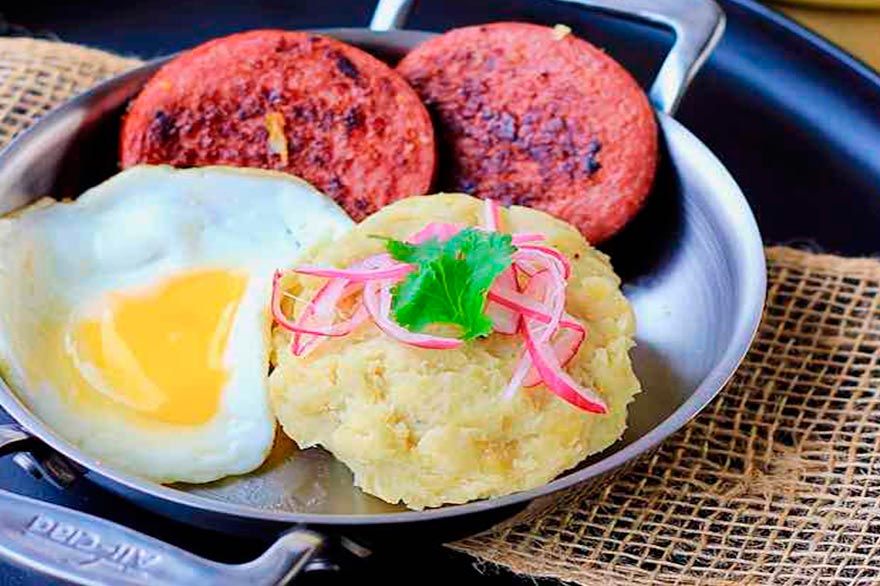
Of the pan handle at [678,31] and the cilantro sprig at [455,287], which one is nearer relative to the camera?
the cilantro sprig at [455,287]

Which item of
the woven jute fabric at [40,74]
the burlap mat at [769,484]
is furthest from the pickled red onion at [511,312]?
the woven jute fabric at [40,74]

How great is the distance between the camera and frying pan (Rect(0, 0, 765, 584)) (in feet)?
3.76

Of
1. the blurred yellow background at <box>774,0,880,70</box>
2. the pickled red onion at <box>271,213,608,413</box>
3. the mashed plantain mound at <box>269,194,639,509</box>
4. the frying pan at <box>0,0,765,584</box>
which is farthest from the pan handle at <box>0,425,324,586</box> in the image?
the blurred yellow background at <box>774,0,880,70</box>

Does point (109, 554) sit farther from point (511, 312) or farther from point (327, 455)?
point (511, 312)

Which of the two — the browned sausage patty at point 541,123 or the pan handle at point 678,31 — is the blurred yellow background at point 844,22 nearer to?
the pan handle at point 678,31

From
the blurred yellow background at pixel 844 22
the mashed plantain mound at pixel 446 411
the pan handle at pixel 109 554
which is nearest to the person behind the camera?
the pan handle at pixel 109 554

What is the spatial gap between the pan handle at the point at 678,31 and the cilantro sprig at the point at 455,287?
562 millimetres

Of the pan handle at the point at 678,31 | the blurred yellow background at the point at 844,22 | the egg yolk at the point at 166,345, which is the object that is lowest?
the egg yolk at the point at 166,345

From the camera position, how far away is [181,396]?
1.40 meters

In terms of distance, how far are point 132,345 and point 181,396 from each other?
0.09m

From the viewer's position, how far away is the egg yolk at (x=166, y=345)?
1.39m

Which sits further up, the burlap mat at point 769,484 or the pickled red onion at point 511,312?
the pickled red onion at point 511,312

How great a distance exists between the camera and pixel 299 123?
1.66 metres

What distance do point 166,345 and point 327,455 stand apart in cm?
23
